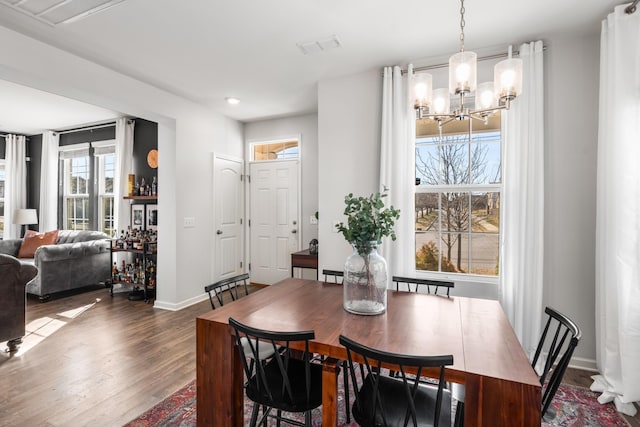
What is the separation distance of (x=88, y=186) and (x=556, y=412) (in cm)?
709

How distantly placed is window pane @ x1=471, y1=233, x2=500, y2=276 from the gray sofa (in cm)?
526

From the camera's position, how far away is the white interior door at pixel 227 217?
4719 millimetres

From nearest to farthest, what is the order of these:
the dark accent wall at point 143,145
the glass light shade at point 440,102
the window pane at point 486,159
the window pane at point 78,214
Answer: the glass light shade at point 440,102, the window pane at point 486,159, the dark accent wall at point 143,145, the window pane at point 78,214

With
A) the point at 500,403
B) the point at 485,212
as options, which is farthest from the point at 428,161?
the point at 500,403

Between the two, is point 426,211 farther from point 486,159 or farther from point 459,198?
point 486,159

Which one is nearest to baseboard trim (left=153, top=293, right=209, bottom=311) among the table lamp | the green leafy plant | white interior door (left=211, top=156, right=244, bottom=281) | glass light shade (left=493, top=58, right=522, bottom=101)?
white interior door (left=211, top=156, right=244, bottom=281)

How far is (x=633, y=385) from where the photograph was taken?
209 centimetres

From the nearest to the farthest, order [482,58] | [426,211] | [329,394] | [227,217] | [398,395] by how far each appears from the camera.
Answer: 1. [329,394]
2. [398,395]
3. [482,58]
4. [426,211]
5. [227,217]

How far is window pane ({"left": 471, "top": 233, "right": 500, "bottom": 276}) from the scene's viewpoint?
9.74ft

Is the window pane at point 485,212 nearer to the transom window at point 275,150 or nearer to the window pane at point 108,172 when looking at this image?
the transom window at point 275,150

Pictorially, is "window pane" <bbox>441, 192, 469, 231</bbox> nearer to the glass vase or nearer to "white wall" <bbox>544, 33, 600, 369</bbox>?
"white wall" <bbox>544, 33, 600, 369</bbox>

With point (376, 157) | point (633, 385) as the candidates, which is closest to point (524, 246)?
point (633, 385)

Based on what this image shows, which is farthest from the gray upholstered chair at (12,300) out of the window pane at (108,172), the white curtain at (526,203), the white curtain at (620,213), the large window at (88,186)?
the white curtain at (620,213)

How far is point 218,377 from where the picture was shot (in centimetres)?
164
